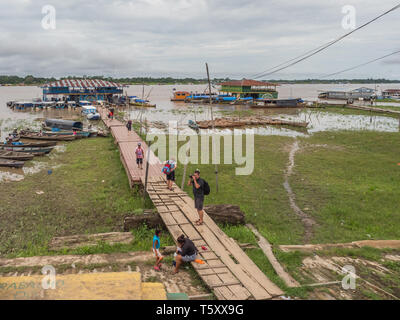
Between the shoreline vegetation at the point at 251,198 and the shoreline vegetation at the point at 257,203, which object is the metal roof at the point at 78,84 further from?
the shoreline vegetation at the point at 257,203

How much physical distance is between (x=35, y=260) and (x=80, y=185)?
25.6 feet

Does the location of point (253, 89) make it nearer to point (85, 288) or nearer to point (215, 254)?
point (215, 254)

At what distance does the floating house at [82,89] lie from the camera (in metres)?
57.8

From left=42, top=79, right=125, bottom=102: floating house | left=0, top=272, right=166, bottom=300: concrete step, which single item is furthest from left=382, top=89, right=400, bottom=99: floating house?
left=0, top=272, right=166, bottom=300: concrete step

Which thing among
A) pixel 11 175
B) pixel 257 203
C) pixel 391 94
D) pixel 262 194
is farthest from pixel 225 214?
pixel 391 94

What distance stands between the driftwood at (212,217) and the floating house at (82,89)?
175 ft

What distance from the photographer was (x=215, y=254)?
7.23m

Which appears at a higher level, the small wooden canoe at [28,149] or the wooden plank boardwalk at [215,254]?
the small wooden canoe at [28,149]

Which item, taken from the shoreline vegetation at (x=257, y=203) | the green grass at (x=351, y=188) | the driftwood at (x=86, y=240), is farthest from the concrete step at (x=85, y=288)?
the green grass at (x=351, y=188)

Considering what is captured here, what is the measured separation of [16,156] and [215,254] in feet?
56.5

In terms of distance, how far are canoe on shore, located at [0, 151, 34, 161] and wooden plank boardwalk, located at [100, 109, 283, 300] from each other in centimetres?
1077

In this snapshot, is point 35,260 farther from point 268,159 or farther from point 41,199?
point 268,159

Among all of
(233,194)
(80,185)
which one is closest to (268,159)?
(233,194)

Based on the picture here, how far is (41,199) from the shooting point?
12.8 m
